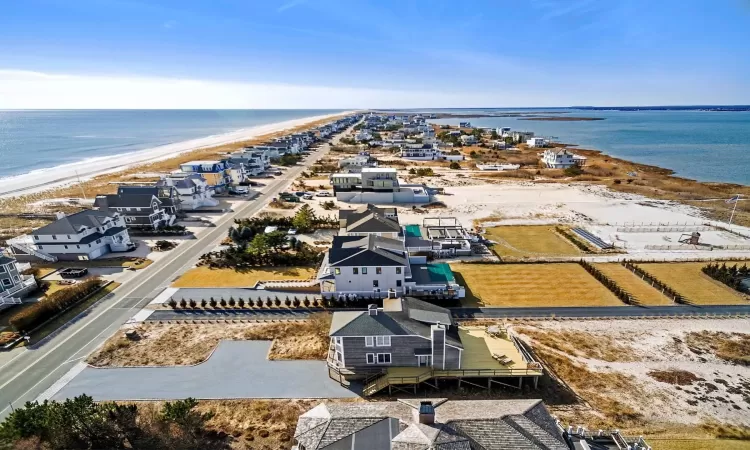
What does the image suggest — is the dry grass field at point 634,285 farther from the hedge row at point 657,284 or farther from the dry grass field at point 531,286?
the dry grass field at point 531,286

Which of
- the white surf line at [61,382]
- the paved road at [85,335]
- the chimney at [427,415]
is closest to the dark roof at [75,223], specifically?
the paved road at [85,335]

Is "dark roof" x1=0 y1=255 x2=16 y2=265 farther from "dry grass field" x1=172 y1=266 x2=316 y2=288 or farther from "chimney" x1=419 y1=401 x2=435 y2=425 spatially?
"chimney" x1=419 y1=401 x2=435 y2=425

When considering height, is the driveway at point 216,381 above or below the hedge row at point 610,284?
below

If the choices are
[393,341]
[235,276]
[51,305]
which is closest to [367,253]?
[393,341]

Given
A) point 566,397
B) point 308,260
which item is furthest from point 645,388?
point 308,260

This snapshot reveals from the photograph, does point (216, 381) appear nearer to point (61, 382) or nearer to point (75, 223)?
point (61, 382)

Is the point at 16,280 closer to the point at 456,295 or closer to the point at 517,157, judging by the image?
the point at 456,295

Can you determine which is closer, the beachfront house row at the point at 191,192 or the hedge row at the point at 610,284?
the hedge row at the point at 610,284
